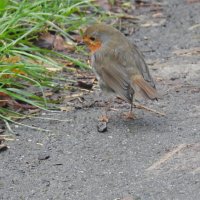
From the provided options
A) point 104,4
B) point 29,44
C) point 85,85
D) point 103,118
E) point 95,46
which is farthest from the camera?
point 104,4

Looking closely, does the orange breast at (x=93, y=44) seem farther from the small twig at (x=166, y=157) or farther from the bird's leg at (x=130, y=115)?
the small twig at (x=166, y=157)

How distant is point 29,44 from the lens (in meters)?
6.71

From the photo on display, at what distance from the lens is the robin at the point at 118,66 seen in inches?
220

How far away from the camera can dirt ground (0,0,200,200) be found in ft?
14.6

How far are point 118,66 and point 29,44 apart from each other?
1.20 meters

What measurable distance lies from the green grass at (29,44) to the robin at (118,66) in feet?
1.51

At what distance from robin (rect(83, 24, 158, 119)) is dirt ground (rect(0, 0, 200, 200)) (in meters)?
0.25

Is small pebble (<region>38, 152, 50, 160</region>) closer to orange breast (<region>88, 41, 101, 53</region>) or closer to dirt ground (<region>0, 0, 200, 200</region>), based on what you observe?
dirt ground (<region>0, 0, 200, 200</region>)

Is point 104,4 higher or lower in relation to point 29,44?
lower

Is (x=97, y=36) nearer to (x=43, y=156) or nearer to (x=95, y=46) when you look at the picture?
(x=95, y=46)

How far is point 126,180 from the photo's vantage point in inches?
180

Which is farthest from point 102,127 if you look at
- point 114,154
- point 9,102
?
point 9,102

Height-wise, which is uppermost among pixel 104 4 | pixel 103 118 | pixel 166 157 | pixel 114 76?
pixel 114 76

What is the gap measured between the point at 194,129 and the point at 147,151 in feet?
1.68
